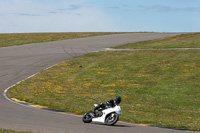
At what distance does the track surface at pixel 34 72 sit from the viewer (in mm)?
13453

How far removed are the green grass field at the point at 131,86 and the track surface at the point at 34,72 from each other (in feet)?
5.28

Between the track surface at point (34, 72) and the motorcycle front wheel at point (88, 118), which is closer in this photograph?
the track surface at point (34, 72)

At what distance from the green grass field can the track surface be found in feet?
5.28

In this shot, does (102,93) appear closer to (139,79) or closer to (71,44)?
(139,79)

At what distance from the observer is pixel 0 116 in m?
15.5

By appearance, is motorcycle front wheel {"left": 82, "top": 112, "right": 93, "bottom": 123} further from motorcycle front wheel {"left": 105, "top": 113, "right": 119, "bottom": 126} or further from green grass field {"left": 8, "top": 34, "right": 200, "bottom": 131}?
green grass field {"left": 8, "top": 34, "right": 200, "bottom": 131}

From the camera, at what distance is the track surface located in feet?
→ 44.1

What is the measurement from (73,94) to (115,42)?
32967mm

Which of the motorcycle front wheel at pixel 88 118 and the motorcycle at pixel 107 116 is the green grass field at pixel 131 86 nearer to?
the motorcycle at pixel 107 116

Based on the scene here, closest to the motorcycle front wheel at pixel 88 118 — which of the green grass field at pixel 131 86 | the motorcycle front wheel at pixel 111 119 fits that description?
the motorcycle front wheel at pixel 111 119

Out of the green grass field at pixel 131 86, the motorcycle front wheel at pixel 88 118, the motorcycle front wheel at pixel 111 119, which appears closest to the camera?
the motorcycle front wheel at pixel 111 119

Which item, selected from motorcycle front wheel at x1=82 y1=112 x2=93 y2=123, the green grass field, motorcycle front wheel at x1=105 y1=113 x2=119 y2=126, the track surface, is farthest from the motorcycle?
the green grass field

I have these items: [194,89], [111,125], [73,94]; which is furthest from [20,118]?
[194,89]

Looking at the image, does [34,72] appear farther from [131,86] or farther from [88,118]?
[88,118]
